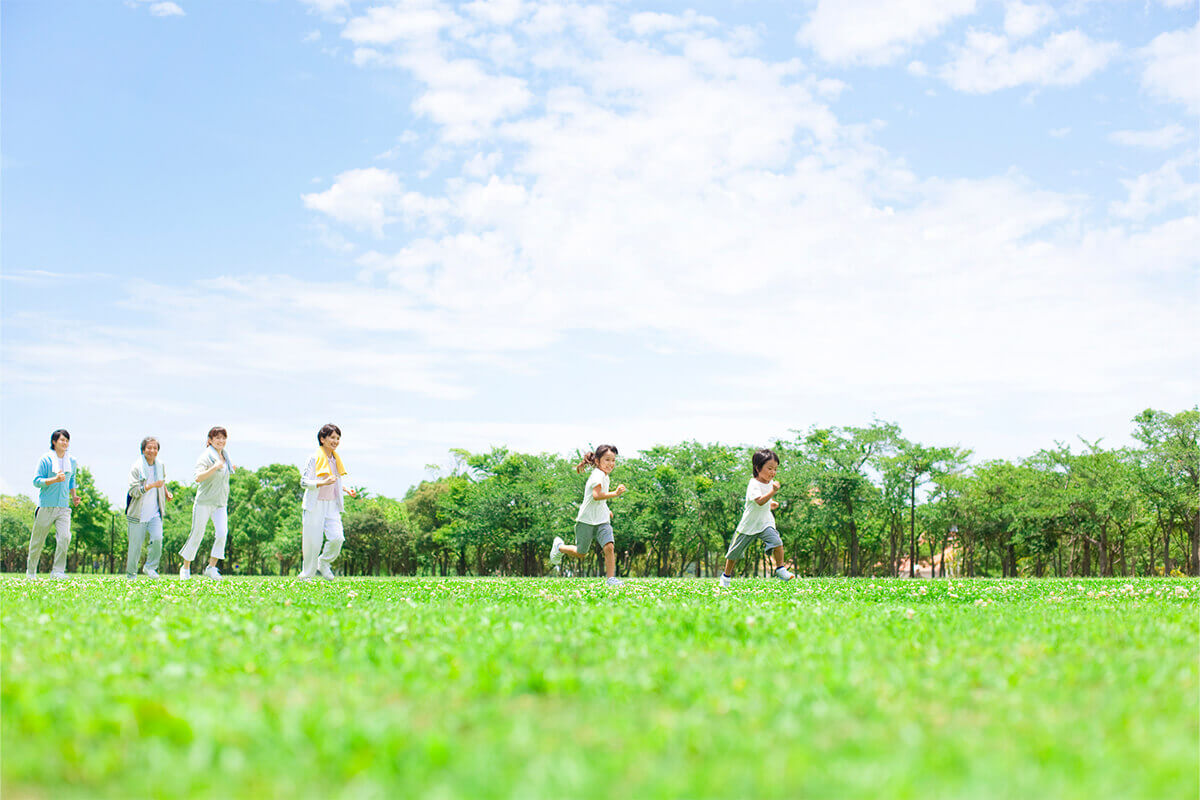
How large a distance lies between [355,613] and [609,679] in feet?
13.1

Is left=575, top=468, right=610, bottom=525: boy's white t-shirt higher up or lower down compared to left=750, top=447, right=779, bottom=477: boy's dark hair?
lower down

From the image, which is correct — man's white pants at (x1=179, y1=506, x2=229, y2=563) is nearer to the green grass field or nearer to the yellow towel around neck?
the yellow towel around neck

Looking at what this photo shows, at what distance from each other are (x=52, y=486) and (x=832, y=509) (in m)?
47.7

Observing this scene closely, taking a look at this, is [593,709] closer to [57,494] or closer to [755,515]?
[755,515]

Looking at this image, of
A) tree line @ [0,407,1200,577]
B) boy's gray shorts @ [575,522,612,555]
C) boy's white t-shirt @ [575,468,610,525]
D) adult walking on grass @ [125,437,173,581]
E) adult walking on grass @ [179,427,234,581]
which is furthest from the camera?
tree line @ [0,407,1200,577]

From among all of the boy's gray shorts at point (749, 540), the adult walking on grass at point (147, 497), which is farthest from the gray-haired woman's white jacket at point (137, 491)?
the boy's gray shorts at point (749, 540)

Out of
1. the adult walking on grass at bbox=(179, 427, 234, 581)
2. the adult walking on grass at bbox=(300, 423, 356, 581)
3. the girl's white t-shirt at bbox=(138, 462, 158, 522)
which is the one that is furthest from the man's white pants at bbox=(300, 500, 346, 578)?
the girl's white t-shirt at bbox=(138, 462, 158, 522)

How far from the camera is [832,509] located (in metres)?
58.1

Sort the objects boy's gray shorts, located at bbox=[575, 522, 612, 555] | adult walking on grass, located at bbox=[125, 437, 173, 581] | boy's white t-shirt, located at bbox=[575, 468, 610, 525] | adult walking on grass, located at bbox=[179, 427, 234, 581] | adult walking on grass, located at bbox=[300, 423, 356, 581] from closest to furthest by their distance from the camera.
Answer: adult walking on grass, located at bbox=[300, 423, 356, 581] < boy's white t-shirt, located at bbox=[575, 468, 610, 525] < boy's gray shorts, located at bbox=[575, 522, 612, 555] < adult walking on grass, located at bbox=[179, 427, 234, 581] < adult walking on grass, located at bbox=[125, 437, 173, 581]

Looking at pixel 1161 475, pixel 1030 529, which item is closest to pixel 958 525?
pixel 1030 529

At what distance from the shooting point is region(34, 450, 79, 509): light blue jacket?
18.5 m

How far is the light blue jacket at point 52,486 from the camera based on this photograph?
18.5m

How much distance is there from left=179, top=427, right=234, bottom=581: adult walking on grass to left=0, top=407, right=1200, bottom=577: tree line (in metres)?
34.4

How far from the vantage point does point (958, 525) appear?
64.8 metres
